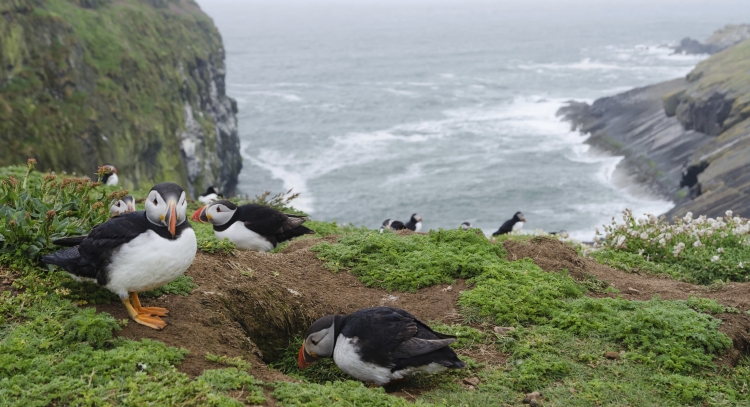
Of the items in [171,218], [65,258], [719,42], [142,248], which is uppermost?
[719,42]

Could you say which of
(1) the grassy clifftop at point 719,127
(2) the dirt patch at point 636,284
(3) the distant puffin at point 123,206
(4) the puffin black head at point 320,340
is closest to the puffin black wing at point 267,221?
(3) the distant puffin at point 123,206

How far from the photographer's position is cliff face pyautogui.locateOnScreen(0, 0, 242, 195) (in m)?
34.1

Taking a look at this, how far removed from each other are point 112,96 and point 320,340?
3791 centimetres

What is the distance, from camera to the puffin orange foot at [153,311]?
21.9ft

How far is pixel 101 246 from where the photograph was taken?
6.28 meters

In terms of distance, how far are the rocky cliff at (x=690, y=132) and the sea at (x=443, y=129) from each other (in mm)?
2195

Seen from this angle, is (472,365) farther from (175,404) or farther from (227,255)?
(227,255)

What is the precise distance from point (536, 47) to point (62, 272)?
14171 cm

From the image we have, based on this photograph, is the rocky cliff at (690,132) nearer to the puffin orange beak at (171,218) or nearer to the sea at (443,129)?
the sea at (443,129)

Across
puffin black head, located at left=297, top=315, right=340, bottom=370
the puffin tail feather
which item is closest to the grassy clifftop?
puffin black head, located at left=297, top=315, right=340, bottom=370

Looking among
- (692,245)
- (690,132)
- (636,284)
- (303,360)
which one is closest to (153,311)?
(303,360)

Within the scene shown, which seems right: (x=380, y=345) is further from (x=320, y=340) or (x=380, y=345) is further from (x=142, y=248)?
(x=142, y=248)

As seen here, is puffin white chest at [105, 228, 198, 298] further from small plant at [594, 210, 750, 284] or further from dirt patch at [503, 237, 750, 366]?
small plant at [594, 210, 750, 284]

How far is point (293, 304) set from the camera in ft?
27.0
